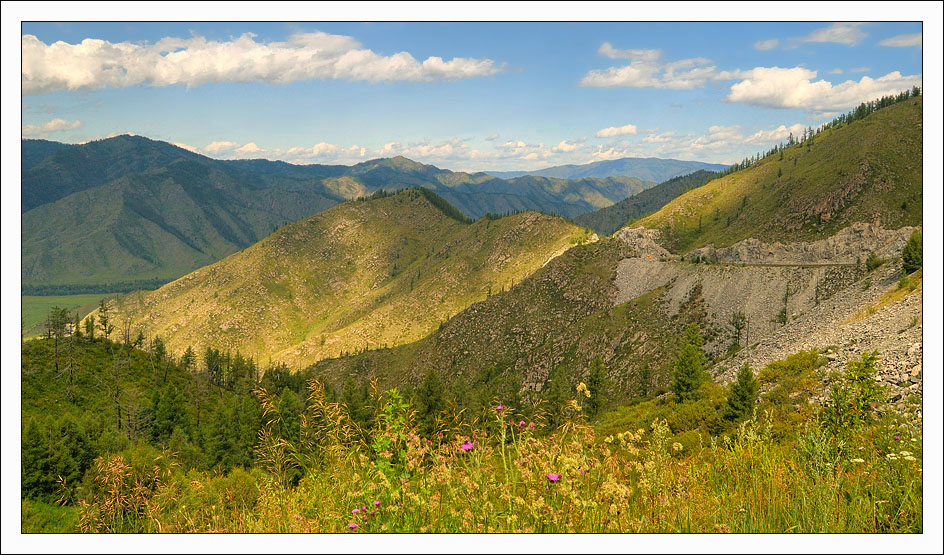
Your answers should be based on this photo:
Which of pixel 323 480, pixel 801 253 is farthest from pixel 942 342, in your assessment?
pixel 801 253

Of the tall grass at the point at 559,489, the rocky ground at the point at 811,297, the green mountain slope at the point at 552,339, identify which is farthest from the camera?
the green mountain slope at the point at 552,339

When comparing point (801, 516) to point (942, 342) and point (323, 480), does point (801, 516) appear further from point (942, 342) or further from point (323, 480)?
point (323, 480)

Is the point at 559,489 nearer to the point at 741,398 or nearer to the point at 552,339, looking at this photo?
the point at 741,398

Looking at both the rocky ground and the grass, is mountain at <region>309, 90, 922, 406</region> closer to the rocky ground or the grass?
the rocky ground

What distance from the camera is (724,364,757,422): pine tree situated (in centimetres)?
2323

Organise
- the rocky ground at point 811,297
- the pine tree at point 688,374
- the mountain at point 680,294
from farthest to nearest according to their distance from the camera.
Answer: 1. the mountain at point 680,294
2. the pine tree at point 688,374
3. the rocky ground at point 811,297

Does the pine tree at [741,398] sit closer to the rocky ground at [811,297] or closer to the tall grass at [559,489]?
the rocky ground at [811,297]

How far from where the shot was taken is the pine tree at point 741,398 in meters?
23.2

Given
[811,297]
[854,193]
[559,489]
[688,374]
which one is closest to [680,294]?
[811,297]

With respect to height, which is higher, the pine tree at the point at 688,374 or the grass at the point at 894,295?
the grass at the point at 894,295

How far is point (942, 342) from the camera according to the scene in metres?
7.21

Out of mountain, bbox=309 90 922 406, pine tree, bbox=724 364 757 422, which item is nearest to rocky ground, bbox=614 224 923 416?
mountain, bbox=309 90 922 406

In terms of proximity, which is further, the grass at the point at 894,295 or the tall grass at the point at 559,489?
the grass at the point at 894,295

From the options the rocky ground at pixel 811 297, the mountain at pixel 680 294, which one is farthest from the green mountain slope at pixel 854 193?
the rocky ground at pixel 811 297
